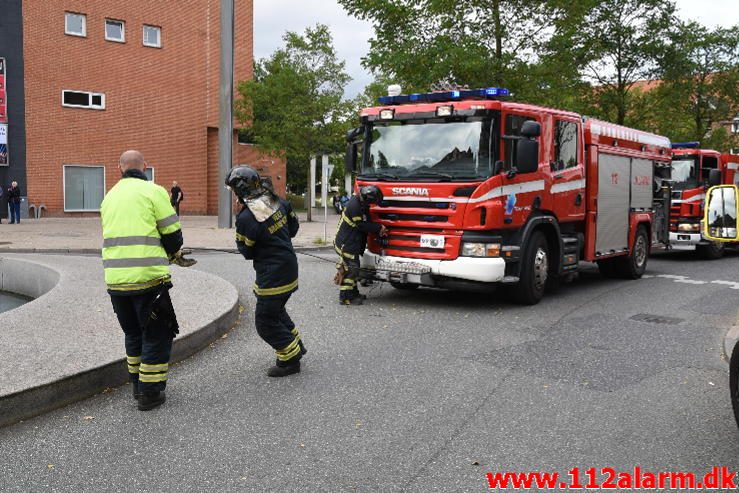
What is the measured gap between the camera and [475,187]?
8242mm

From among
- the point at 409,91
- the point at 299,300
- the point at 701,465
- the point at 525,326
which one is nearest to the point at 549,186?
the point at 525,326

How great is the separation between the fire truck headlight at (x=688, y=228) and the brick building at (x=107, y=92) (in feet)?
77.9

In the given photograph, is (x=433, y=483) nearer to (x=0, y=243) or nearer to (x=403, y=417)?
(x=403, y=417)

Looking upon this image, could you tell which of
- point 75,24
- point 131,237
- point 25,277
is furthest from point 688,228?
point 75,24

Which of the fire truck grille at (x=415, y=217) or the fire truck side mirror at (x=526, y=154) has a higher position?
the fire truck side mirror at (x=526, y=154)

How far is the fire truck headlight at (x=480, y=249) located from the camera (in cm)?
831

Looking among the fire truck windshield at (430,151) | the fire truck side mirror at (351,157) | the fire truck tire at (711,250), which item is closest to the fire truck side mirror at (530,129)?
the fire truck windshield at (430,151)

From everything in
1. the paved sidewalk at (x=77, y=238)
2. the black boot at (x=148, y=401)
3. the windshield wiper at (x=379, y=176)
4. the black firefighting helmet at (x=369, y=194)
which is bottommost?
the black boot at (x=148, y=401)

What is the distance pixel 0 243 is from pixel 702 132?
29.7m

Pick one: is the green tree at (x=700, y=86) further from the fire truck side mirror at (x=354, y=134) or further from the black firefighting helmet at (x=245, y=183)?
the black firefighting helmet at (x=245, y=183)

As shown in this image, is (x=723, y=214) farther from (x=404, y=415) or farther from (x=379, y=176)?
(x=379, y=176)

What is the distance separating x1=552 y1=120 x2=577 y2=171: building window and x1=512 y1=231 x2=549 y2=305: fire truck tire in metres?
1.09

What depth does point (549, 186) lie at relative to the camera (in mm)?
9211

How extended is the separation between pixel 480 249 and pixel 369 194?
5.12 ft
